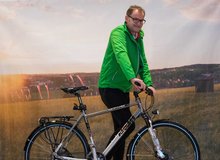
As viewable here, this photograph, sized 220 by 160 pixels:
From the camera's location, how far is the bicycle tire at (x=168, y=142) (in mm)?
3701

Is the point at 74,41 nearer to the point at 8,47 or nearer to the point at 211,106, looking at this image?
the point at 8,47

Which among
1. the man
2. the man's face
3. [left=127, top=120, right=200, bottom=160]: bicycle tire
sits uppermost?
the man's face

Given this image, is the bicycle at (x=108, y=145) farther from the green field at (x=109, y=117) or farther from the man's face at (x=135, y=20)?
the man's face at (x=135, y=20)

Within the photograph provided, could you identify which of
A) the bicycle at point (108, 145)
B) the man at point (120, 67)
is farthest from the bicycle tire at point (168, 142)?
the man at point (120, 67)

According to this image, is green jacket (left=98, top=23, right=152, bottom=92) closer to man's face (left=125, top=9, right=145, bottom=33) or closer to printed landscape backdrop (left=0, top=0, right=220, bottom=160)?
man's face (left=125, top=9, right=145, bottom=33)

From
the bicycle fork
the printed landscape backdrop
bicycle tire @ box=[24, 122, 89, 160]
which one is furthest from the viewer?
the printed landscape backdrop

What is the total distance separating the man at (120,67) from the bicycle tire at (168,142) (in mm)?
146

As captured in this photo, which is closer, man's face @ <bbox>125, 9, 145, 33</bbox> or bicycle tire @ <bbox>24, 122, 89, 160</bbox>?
man's face @ <bbox>125, 9, 145, 33</bbox>

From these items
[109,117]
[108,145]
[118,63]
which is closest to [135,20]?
[118,63]

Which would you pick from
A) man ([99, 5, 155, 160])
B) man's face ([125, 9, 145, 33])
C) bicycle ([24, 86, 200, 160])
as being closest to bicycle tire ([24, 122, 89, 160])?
bicycle ([24, 86, 200, 160])

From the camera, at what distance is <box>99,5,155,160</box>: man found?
3.76 metres

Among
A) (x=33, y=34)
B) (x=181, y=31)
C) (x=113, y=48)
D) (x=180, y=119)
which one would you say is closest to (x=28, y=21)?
(x=33, y=34)

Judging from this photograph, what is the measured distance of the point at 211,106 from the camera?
4480mm

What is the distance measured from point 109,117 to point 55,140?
2.76 ft
